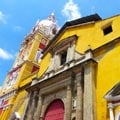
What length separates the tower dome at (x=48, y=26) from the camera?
2859 cm

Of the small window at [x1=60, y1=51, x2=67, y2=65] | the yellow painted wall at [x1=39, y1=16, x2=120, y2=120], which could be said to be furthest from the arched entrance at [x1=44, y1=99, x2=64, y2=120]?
the small window at [x1=60, y1=51, x2=67, y2=65]

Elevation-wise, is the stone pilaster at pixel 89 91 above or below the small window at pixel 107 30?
below

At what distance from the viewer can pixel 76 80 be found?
1373cm

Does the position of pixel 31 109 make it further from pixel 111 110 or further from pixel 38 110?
pixel 111 110

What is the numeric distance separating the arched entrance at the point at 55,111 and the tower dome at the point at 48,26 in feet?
47.9

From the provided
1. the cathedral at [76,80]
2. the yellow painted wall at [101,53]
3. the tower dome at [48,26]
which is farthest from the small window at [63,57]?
the tower dome at [48,26]

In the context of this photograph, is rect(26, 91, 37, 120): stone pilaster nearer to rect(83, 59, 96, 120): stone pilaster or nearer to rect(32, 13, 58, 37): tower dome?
rect(83, 59, 96, 120): stone pilaster

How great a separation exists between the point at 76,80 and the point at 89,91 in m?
1.73

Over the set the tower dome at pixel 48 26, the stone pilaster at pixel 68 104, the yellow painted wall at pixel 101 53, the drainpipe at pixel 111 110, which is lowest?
the drainpipe at pixel 111 110

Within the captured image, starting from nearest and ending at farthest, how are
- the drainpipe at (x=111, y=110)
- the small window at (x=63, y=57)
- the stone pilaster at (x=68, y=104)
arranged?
the drainpipe at (x=111, y=110) < the stone pilaster at (x=68, y=104) < the small window at (x=63, y=57)

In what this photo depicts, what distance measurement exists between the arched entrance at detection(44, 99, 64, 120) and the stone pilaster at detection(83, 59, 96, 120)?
89.7 inches

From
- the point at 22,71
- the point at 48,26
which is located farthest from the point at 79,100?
the point at 48,26

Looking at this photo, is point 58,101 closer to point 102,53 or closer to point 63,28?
point 102,53

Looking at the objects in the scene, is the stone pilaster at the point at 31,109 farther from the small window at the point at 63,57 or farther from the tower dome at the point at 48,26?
the tower dome at the point at 48,26
